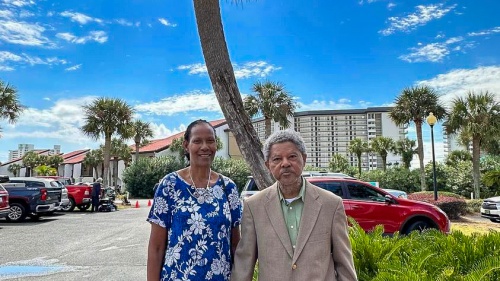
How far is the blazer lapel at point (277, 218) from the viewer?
2010 millimetres

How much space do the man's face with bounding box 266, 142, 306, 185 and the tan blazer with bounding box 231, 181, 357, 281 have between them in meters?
0.11

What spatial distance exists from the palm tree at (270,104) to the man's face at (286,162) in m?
23.8

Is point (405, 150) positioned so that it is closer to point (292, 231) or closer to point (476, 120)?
point (476, 120)

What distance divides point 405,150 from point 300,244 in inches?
1913

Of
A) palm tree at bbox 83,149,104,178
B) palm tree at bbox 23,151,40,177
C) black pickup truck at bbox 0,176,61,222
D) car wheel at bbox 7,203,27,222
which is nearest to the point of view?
black pickup truck at bbox 0,176,61,222

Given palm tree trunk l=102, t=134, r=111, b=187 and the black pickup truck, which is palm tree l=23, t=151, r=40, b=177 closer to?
palm tree trunk l=102, t=134, r=111, b=187

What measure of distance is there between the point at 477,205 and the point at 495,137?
22.8ft

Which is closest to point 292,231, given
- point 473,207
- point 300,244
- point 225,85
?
point 300,244

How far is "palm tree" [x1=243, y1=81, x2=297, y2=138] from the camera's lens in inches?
1044

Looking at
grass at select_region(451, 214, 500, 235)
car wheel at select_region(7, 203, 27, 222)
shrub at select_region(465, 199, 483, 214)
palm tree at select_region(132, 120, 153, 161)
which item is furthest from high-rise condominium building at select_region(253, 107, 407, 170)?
Result: car wheel at select_region(7, 203, 27, 222)

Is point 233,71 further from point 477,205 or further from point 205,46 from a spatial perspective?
point 477,205

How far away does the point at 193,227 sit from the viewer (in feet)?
6.94

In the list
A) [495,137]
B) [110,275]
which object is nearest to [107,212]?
[110,275]

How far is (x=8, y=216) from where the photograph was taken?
579 inches
